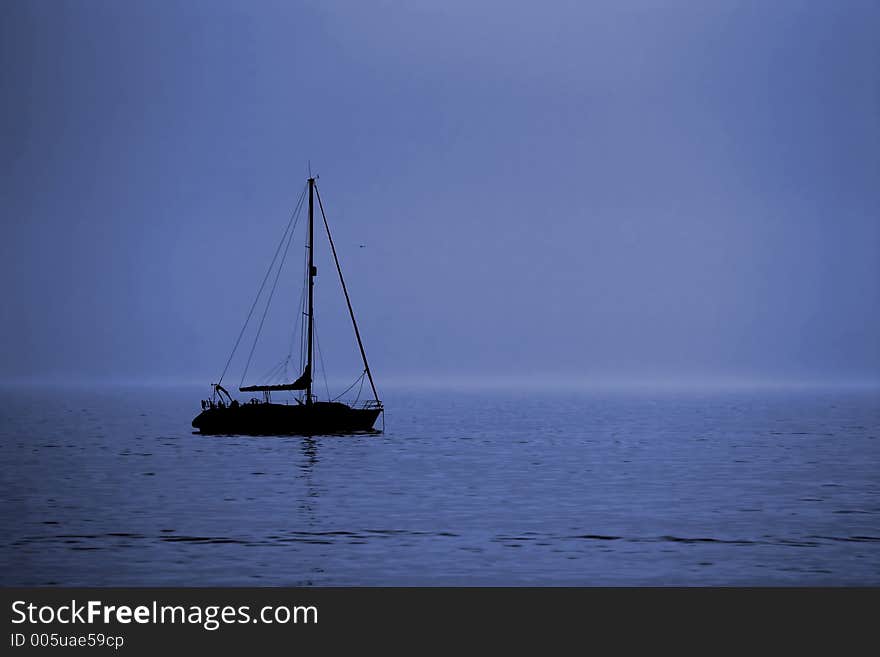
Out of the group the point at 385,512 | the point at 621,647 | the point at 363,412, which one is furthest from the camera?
the point at 363,412

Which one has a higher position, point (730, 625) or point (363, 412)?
point (363, 412)

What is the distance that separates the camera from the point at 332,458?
71562 millimetres

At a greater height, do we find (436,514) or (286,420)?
(286,420)

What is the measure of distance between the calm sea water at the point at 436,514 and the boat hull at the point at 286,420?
152 centimetres

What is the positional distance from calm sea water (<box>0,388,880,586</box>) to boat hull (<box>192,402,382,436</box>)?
1519 millimetres

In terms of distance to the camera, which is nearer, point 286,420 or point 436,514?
point 436,514

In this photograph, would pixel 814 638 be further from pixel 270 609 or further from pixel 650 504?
pixel 650 504

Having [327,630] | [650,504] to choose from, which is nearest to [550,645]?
[327,630]

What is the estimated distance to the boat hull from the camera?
86.9 metres

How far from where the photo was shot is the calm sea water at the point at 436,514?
3080 centimetres

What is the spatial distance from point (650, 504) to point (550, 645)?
25831 millimetres

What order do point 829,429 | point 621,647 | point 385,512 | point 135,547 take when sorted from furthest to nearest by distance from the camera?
point 829,429 → point 385,512 → point 135,547 → point 621,647

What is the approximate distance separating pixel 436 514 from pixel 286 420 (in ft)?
149

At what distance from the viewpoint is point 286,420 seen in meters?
87.1
